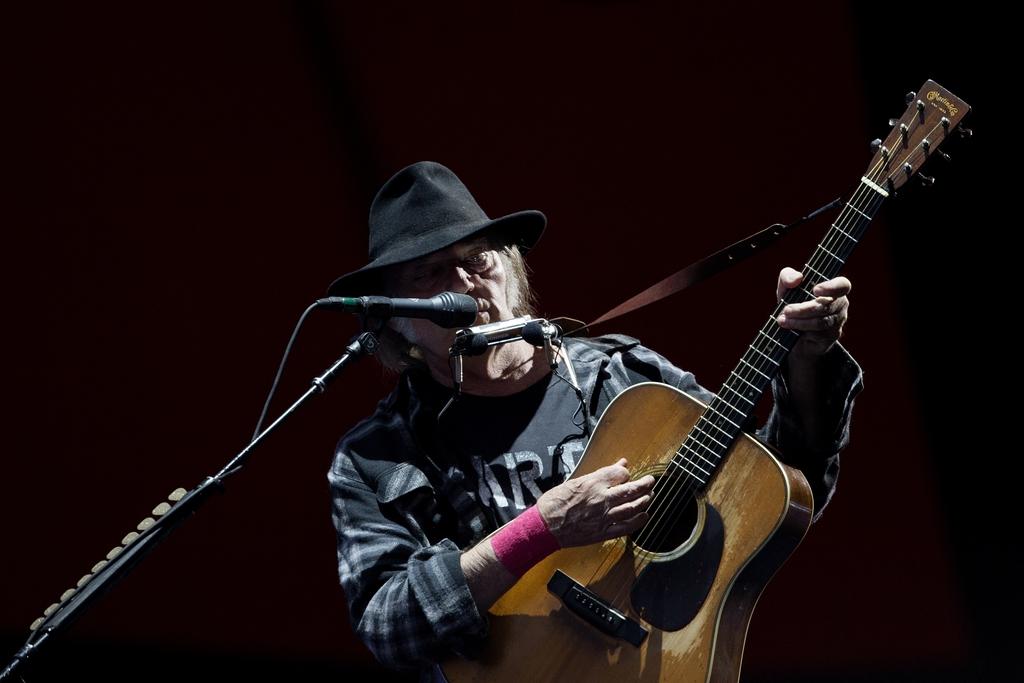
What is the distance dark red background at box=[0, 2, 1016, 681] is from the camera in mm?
3260

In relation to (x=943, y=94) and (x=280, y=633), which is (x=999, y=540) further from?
(x=280, y=633)

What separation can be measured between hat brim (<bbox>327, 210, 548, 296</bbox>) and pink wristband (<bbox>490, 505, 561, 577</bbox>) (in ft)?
2.11

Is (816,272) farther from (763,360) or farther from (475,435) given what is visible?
(475,435)

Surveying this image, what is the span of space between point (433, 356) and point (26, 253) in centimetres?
168

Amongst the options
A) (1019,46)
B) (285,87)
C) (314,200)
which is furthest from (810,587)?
(285,87)

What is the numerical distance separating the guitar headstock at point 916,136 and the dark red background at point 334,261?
1257 millimetres

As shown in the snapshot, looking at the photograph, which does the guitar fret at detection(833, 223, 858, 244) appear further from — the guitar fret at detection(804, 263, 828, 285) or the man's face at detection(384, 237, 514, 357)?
the man's face at detection(384, 237, 514, 357)

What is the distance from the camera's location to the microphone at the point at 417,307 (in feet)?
6.19

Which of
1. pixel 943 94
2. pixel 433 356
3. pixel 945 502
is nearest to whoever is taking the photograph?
pixel 943 94

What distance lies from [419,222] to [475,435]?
1.65ft

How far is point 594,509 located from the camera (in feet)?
6.45

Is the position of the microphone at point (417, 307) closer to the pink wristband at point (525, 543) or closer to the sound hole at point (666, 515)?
the pink wristband at point (525, 543)

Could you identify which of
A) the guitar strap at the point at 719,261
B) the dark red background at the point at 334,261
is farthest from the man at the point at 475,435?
the dark red background at the point at 334,261

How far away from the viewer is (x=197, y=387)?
343 centimetres
